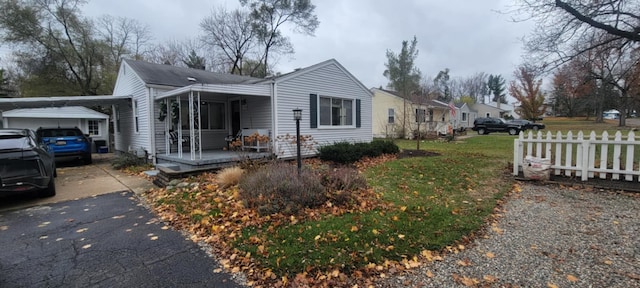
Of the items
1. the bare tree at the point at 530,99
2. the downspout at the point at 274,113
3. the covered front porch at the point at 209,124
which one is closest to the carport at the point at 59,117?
the covered front porch at the point at 209,124

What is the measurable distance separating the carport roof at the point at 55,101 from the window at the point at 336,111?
25.5ft

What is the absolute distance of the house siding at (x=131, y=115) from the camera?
10297 millimetres

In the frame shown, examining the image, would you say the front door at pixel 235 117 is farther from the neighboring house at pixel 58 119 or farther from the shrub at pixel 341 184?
the neighboring house at pixel 58 119

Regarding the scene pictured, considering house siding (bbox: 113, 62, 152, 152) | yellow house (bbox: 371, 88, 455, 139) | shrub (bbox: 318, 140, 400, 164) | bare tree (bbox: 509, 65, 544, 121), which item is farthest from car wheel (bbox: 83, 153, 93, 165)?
bare tree (bbox: 509, 65, 544, 121)

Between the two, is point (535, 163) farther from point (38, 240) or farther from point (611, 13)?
point (38, 240)

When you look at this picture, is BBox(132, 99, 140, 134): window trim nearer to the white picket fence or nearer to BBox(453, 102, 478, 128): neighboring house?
the white picket fence

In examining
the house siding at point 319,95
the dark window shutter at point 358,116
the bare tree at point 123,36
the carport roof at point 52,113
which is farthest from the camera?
the bare tree at point 123,36

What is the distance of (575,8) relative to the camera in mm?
9211

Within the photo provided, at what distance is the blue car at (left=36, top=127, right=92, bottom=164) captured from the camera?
33.9ft

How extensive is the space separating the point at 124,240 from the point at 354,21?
50.9 feet

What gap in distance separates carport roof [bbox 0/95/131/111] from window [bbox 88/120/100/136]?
6.87m

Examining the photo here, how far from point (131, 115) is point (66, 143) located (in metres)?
2.37

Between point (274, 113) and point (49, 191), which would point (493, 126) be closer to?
point (274, 113)

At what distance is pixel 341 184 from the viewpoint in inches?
204
